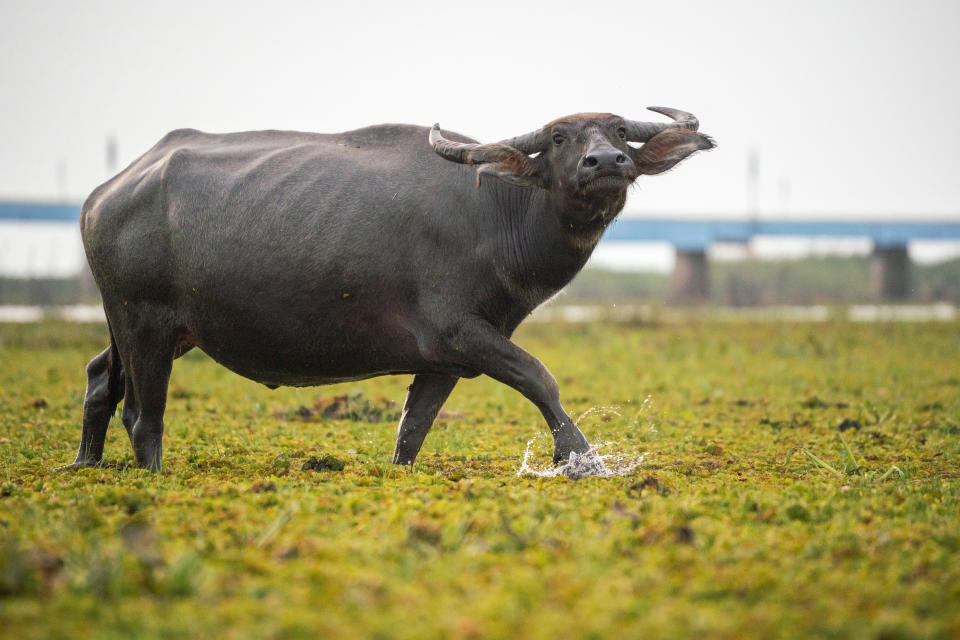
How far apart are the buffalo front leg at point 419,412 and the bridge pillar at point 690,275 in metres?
30.2

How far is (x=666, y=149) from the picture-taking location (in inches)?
235

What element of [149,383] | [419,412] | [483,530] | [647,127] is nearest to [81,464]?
[149,383]

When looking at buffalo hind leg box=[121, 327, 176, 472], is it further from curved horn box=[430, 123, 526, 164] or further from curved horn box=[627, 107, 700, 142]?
curved horn box=[627, 107, 700, 142]

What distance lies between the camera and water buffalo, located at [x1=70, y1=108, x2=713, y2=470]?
5656 mm

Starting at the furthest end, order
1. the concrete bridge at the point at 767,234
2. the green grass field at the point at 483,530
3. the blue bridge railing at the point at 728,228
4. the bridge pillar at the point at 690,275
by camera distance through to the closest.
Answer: the concrete bridge at the point at 767,234 < the bridge pillar at the point at 690,275 < the blue bridge railing at the point at 728,228 < the green grass field at the point at 483,530

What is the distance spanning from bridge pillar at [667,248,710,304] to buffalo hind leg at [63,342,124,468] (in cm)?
3053

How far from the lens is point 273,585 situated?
3.23 m

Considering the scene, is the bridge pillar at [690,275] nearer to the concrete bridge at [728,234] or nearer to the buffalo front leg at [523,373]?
the concrete bridge at [728,234]

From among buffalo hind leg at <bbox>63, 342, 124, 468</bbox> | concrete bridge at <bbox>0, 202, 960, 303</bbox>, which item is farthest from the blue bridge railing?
buffalo hind leg at <bbox>63, 342, 124, 468</bbox>

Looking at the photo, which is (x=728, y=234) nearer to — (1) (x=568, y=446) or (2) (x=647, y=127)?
(2) (x=647, y=127)

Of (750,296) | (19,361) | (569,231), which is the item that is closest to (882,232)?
(750,296)

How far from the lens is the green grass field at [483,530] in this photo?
2.96 m

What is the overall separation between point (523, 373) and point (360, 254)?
1.18 m

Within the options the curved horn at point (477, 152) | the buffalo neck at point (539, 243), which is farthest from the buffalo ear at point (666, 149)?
the curved horn at point (477, 152)
